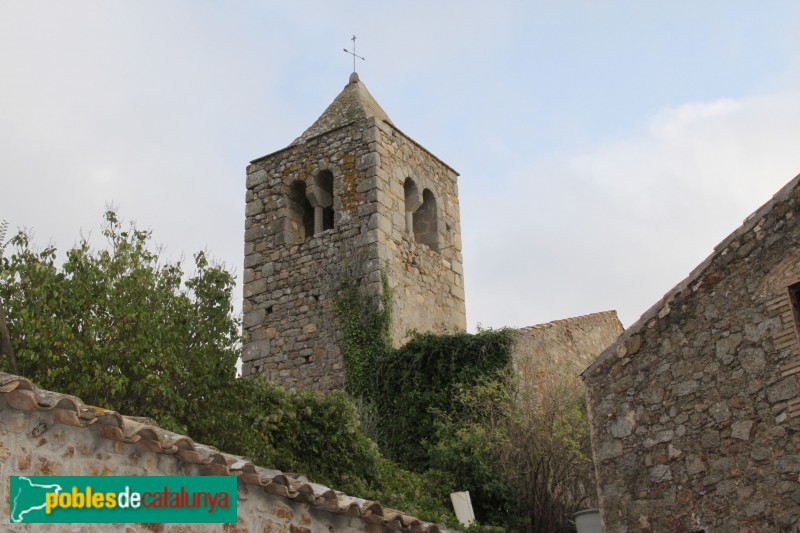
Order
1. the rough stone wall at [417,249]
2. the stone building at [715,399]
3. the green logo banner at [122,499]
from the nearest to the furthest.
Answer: the green logo banner at [122,499] → the stone building at [715,399] → the rough stone wall at [417,249]

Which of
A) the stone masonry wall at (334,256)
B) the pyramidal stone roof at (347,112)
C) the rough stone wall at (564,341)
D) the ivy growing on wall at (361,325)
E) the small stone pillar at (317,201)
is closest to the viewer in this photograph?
the rough stone wall at (564,341)

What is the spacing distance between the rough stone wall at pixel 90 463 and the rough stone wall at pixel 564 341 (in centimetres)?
822

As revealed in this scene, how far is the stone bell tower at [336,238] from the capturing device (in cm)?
1647

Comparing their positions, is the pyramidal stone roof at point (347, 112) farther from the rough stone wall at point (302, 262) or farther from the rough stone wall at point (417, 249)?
the rough stone wall at point (417, 249)

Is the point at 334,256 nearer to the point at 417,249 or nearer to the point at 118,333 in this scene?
the point at 417,249

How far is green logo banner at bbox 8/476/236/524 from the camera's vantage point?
5492 mm

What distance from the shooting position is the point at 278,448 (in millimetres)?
11945

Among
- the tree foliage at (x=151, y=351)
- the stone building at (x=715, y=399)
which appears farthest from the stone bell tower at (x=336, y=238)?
the stone building at (x=715, y=399)

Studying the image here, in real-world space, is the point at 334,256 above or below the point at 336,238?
below

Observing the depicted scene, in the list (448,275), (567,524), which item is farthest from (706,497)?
(448,275)

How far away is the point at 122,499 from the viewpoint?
19.7 ft

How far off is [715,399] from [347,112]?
439 inches

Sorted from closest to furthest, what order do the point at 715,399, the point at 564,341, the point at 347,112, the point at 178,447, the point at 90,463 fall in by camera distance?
the point at 90,463 < the point at 178,447 < the point at 715,399 < the point at 564,341 < the point at 347,112

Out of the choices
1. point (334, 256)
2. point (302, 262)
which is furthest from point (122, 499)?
point (302, 262)
